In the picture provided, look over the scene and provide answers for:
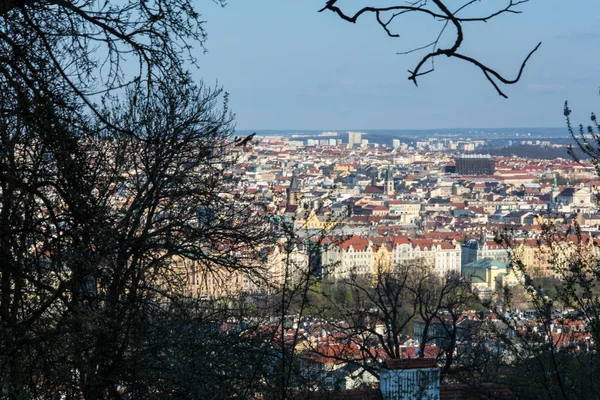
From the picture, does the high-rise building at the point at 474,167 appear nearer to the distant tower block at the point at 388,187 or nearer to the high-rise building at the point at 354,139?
the distant tower block at the point at 388,187

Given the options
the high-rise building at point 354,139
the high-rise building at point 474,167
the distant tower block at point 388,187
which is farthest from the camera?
the high-rise building at point 354,139

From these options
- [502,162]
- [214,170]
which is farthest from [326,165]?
[214,170]

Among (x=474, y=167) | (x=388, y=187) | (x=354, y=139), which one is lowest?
(x=388, y=187)

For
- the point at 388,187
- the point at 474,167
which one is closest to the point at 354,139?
the point at 474,167

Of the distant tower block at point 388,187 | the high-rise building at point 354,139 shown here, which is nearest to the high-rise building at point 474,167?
the distant tower block at point 388,187

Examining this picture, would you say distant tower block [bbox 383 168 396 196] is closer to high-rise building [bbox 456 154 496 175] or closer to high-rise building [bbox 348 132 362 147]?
high-rise building [bbox 456 154 496 175]

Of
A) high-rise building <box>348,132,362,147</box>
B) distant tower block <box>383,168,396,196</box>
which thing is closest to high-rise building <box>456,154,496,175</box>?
distant tower block <box>383,168,396,196</box>

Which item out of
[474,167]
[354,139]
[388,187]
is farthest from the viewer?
[354,139]

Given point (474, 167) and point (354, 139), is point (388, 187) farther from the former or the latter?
point (354, 139)

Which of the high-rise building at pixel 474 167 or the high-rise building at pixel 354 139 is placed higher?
the high-rise building at pixel 354 139

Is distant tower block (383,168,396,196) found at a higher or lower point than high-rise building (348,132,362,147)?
lower

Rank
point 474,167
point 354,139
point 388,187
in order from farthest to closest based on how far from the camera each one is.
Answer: point 354,139 < point 474,167 < point 388,187

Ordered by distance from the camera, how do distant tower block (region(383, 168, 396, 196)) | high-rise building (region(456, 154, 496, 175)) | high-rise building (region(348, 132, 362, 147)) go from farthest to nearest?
high-rise building (region(348, 132, 362, 147))
high-rise building (region(456, 154, 496, 175))
distant tower block (region(383, 168, 396, 196))

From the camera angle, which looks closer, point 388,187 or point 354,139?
point 388,187
